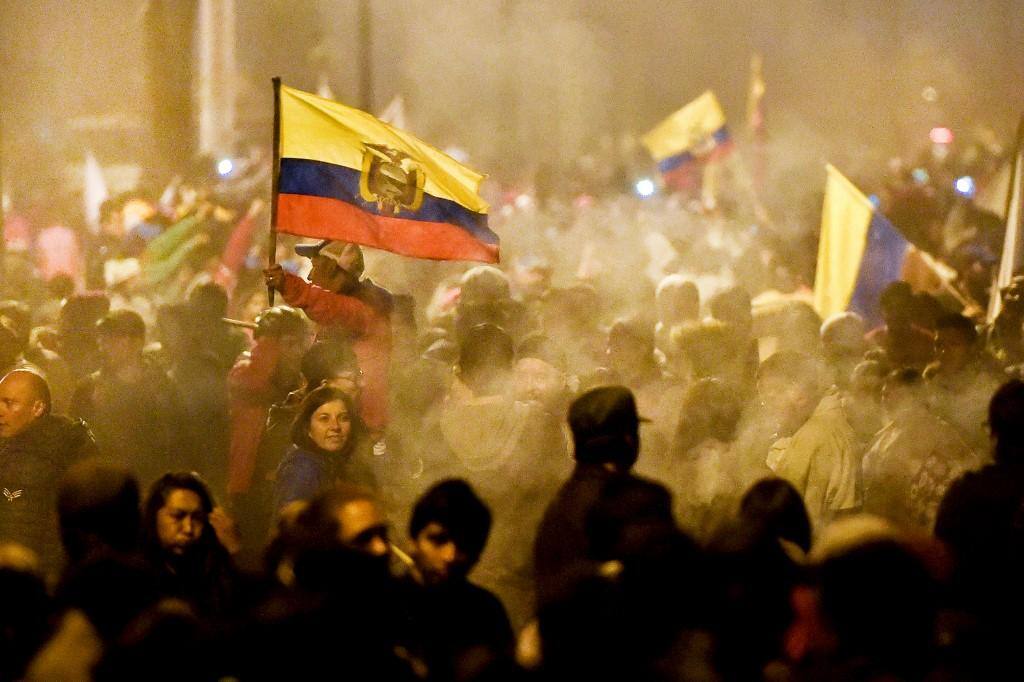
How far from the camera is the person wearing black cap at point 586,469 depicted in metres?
3.62

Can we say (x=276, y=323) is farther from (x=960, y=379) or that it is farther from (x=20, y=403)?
(x=960, y=379)

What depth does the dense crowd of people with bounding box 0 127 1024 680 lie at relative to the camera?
2.76 meters

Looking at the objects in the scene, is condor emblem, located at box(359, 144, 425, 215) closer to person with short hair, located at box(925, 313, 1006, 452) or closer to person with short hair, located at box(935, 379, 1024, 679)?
person with short hair, located at box(925, 313, 1006, 452)

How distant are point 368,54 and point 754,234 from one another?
4687 mm

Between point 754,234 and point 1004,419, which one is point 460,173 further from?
point 754,234

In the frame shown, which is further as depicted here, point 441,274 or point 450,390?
point 441,274

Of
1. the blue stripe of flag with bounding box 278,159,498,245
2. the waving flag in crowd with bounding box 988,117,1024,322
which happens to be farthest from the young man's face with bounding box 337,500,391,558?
the waving flag in crowd with bounding box 988,117,1024,322

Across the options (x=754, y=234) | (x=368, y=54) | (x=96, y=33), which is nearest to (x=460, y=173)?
(x=754, y=234)

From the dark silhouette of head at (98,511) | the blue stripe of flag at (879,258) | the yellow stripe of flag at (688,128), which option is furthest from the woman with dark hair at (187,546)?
the yellow stripe of flag at (688,128)

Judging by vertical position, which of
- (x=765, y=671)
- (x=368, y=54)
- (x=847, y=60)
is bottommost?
(x=765, y=671)

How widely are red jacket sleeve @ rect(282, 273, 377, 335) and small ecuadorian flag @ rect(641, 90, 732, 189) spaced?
707 cm

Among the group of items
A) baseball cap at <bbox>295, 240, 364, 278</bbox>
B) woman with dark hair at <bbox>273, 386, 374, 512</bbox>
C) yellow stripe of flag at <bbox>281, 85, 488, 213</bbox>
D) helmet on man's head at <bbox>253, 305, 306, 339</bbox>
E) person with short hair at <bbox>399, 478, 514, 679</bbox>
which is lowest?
person with short hair at <bbox>399, 478, 514, 679</bbox>

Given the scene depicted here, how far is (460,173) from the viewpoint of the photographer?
19.6 ft

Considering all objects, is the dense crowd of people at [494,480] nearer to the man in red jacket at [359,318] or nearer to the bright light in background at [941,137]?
the man in red jacket at [359,318]
